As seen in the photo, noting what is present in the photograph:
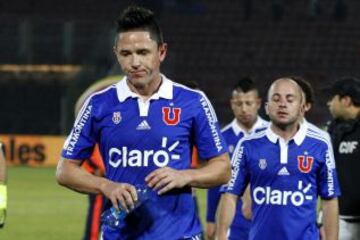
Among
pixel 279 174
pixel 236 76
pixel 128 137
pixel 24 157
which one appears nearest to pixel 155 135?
pixel 128 137

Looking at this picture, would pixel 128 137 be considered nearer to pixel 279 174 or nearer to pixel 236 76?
pixel 279 174

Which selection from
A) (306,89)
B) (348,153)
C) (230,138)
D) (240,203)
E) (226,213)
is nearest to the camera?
(226,213)

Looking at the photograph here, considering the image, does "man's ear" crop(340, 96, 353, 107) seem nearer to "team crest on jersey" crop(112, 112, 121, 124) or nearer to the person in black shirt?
the person in black shirt

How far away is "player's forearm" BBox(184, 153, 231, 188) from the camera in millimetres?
4941

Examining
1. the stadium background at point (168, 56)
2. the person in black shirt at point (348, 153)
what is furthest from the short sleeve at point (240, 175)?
the stadium background at point (168, 56)

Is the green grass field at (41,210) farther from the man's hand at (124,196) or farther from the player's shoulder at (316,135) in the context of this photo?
the man's hand at (124,196)

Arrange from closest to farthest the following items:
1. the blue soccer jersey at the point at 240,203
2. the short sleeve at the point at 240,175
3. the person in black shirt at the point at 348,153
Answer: the short sleeve at the point at 240,175 → the person in black shirt at the point at 348,153 → the blue soccer jersey at the point at 240,203

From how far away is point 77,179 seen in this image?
5.07 m

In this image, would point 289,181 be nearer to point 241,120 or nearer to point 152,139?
point 152,139

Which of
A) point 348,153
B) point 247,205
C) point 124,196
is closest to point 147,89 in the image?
point 124,196

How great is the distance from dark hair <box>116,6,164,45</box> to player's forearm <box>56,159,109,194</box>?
2.17ft

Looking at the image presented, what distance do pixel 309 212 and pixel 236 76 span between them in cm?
2637

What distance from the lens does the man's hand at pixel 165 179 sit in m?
4.80

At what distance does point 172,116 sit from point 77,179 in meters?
0.52
